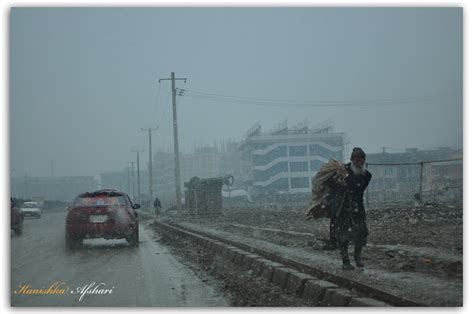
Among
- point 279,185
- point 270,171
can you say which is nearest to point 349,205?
point 279,185

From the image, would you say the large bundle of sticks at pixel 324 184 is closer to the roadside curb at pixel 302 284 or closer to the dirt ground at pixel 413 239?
the roadside curb at pixel 302 284

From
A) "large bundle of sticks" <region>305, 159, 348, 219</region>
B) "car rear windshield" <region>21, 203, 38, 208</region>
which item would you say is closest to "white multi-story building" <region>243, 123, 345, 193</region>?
"car rear windshield" <region>21, 203, 38, 208</region>

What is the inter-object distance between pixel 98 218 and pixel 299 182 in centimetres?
7292

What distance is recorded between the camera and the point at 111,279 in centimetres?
874

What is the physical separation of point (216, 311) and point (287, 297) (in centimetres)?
120

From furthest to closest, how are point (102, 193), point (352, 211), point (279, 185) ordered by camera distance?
1. point (279, 185)
2. point (102, 193)
3. point (352, 211)

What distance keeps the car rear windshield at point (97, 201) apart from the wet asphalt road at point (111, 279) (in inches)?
46.8

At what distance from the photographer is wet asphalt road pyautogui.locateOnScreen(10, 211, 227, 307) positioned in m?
6.99

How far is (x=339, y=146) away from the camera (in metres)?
67.1

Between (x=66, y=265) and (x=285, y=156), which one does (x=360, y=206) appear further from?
(x=285, y=156)

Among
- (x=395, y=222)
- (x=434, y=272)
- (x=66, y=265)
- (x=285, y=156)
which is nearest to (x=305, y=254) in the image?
(x=434, y=272)

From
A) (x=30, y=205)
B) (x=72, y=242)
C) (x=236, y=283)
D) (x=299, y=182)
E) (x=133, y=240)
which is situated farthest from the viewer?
(x=299, y=182)

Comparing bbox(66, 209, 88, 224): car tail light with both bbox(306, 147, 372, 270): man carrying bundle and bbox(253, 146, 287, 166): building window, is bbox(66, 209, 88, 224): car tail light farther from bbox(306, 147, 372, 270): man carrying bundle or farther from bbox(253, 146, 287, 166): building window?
bbox(253, 146, 287, 166): building window

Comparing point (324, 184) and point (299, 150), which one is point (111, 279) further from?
point (299, 150)
